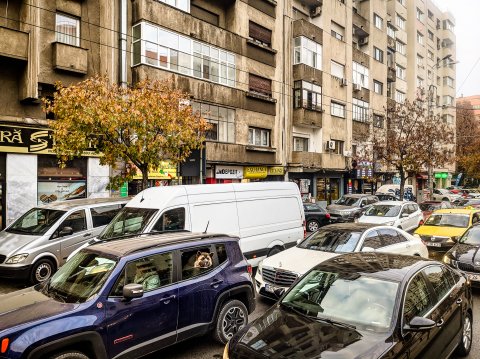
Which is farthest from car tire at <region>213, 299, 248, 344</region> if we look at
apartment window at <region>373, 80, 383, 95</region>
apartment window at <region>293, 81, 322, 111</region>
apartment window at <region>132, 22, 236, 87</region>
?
apartment window at <region>373, 80, 383, 95</region>

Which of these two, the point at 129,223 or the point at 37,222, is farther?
the point at 37,222

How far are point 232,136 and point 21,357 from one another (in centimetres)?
1991

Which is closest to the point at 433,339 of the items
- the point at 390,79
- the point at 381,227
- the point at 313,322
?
the point at 313,322

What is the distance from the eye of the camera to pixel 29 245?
9148mm

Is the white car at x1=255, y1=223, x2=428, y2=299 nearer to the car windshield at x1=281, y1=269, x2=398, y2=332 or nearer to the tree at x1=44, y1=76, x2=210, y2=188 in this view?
the car windshield at x1=281, y1=269, x2=398, y2=332

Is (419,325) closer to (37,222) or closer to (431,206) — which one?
(37,222)

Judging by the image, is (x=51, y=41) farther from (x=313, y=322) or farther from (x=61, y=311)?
(x=313, y=322)

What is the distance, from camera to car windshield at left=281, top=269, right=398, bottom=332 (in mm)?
4177

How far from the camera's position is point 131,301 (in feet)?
15.3

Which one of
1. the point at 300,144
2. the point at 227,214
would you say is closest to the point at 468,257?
the point at 227,214

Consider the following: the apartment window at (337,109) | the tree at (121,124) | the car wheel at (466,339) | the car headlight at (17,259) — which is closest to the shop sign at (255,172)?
the apartment window at (337,109)

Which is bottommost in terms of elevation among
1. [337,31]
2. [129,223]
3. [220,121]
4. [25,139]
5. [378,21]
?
[129,223]

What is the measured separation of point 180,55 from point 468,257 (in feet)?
51.4

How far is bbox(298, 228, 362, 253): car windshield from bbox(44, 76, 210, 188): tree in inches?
235
